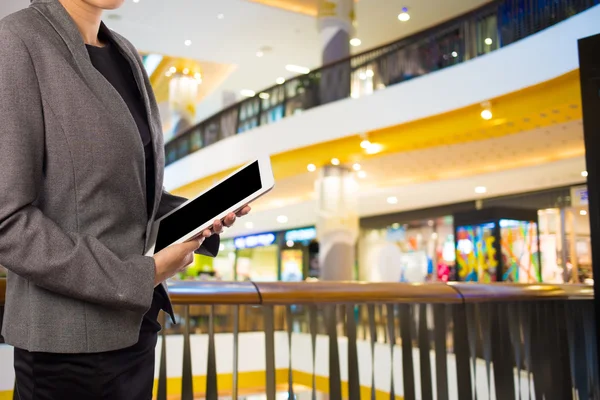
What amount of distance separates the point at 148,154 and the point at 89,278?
0.27 m

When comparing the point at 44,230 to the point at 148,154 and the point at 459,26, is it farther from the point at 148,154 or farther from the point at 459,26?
the point at 459,26

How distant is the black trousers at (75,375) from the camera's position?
86 cm

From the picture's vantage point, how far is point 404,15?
16.1 metres

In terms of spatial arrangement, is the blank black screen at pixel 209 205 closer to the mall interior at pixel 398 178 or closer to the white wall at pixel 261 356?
the mall interior at pixel 398 178

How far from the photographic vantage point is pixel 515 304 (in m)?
2.50

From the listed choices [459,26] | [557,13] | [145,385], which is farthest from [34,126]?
[459,26]

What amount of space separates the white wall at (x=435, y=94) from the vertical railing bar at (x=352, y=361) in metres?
7.22

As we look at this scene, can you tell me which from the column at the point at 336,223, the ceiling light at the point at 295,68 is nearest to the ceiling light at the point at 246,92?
the ceiling light at the point at 295,68

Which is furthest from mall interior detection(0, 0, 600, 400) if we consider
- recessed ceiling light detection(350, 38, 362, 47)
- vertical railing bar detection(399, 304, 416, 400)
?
recessed ceiling light detection(350, 38, 362, 47)

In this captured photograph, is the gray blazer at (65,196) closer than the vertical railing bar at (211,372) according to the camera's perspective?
Yes

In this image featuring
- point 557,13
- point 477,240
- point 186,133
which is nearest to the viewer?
point 557,13

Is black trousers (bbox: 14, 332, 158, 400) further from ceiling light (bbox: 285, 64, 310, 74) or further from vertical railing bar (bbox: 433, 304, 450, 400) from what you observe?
ceiling light (bbox: 285, 64, 310, 74)

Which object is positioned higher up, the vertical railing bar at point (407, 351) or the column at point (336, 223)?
the column at point (336, 223)

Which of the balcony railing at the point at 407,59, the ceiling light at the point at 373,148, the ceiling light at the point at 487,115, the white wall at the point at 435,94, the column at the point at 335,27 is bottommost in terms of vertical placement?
the ceiling light at the point at 373,148
